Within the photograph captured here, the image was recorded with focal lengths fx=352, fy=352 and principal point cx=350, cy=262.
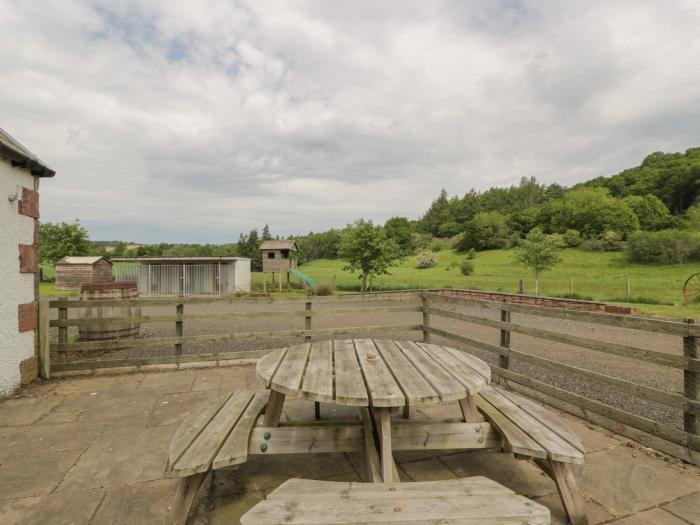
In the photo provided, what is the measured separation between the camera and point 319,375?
2398mm

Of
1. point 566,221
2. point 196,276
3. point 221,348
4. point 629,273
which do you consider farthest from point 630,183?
point 221,348

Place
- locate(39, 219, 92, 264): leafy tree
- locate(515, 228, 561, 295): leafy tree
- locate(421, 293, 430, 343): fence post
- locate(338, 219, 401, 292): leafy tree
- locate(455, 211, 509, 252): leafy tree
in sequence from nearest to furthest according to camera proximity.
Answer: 1. locate(421, 293, 430, 343): fence post
2. locate(515, 228, 561, 295): leafy tree
3. locate(338, 219, 401, 292): leafy tree
4. locate(39, 219, 92, 264): leafy tree
5. locate(455, 211, 509, 252): leafy tree

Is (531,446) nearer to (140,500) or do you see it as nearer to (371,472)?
(371,472)

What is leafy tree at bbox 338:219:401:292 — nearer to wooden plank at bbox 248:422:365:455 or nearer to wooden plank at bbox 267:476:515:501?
wooden plank at bbox 248:422:365:455

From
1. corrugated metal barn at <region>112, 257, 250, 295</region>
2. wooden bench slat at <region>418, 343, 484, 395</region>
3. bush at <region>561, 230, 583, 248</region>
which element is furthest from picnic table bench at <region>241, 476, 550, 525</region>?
bush at <region>561, 230, 583, 248</region>

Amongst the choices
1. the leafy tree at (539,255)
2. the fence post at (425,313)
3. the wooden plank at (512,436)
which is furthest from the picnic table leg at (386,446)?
the leafy tree at (539,255)

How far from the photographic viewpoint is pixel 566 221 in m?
51.7

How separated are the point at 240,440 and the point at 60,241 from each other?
47.1 metres

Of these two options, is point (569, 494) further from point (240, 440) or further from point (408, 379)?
point (240, 440)

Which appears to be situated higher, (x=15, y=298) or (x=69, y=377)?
(x=15, y=298)

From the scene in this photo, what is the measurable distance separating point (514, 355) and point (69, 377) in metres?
5.96

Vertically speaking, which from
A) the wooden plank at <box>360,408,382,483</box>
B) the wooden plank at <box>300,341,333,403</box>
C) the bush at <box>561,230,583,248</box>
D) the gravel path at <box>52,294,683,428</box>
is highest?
the bush at <box>561,230,583,248</box>

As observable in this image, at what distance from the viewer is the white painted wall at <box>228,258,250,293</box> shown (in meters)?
24.1

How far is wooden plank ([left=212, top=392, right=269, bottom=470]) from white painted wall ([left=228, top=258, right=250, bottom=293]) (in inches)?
884
